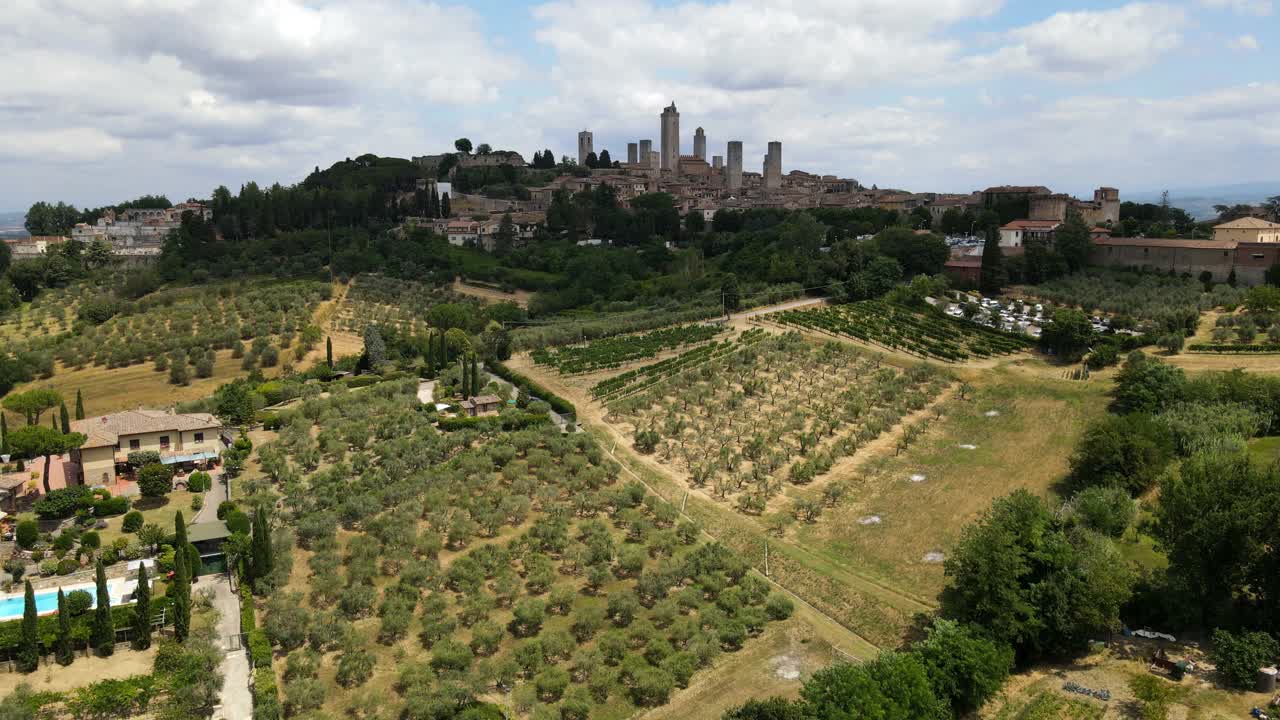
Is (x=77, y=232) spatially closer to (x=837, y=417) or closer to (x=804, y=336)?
(x=804, y=336)

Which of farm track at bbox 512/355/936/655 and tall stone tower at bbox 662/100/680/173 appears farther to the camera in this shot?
tall stone tower at bbox 662/100/680/173

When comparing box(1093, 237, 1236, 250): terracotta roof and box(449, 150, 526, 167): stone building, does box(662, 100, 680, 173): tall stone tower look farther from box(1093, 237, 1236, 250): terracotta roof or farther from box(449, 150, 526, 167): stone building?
box(1093, 237, 1236, 250): terracotta roof

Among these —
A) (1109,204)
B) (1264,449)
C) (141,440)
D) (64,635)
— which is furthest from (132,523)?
(1109,204)

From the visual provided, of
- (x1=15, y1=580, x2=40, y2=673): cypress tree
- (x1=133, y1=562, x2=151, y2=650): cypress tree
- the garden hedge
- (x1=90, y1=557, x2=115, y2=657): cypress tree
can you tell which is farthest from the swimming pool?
the garden hedge

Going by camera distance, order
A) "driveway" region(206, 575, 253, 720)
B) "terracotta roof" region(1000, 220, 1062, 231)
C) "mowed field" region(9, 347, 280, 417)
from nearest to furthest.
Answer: "driveway" region(206, 575, 253, 720)
"mowed field" region(9, 347, 280, 417)
"terracotta roof" region(1000, 220, 1062, 231)

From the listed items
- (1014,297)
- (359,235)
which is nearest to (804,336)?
(1014,297)

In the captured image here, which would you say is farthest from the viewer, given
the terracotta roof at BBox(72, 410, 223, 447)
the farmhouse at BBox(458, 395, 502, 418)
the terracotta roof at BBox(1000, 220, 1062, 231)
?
the terracotta roof at BBox(1000, 220, 1062, 231)
